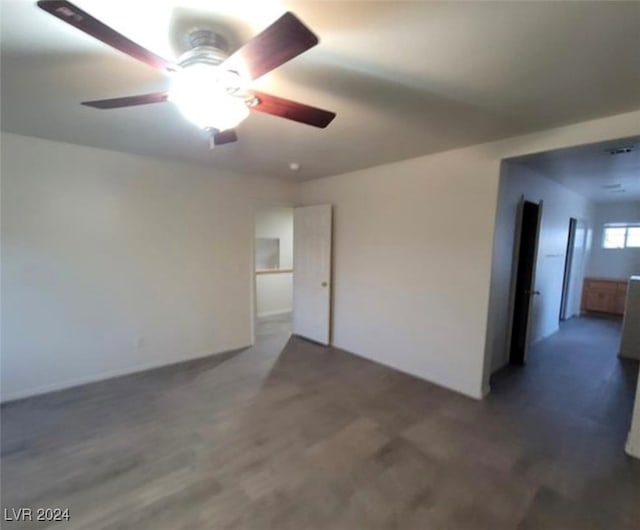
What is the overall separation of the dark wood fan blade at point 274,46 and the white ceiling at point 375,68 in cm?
22

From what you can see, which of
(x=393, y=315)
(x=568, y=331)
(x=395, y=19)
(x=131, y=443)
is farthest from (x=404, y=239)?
(x=568, y=331)

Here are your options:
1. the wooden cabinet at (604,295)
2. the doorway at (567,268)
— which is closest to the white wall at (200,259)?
the doorway at (567,268)

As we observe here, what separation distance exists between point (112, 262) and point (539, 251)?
5208 mm

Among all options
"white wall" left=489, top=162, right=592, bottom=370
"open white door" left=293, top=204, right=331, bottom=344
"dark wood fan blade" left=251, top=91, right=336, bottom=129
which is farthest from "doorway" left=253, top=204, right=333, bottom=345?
"dark wood fan blade" left=251, top=91, right=336, bottom=129

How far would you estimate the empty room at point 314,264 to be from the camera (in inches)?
56.8

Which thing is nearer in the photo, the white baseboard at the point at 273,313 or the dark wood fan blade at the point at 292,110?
the dark wood fan blade at the point at 292,110

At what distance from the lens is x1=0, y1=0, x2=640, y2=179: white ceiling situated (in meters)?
1.27

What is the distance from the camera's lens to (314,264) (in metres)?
4.64

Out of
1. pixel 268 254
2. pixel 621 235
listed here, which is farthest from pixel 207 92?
pixel 621 235

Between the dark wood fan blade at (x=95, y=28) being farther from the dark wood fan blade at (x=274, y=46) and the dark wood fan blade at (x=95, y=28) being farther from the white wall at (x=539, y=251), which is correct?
the white wall at (x=539, y=251)

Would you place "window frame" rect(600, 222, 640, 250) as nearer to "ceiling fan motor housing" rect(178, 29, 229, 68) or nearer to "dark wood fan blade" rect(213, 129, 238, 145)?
"dark wood fan blade" rect(213, 129, 238, 145)

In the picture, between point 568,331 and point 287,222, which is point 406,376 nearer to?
point 568,331

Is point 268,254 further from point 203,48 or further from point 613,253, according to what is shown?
point 613,253

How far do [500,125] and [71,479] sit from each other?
386 cm
